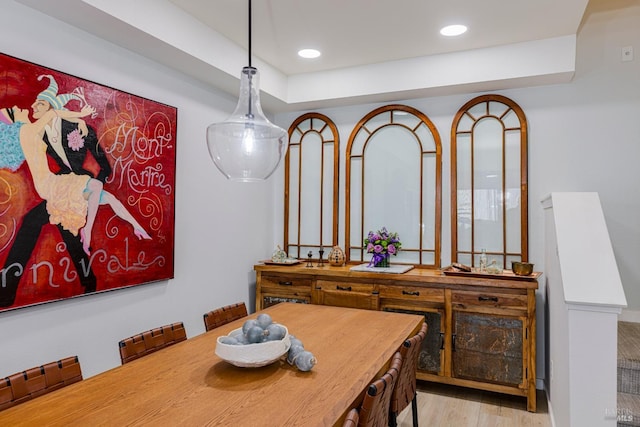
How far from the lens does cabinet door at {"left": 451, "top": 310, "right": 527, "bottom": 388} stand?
3078 millimetres

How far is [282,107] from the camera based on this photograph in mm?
4320

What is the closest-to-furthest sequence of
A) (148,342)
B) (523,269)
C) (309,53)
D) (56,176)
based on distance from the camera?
(148,342) → (56,176) → (523,269) → (309,53)

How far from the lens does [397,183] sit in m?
4.04

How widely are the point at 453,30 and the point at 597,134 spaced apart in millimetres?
1495

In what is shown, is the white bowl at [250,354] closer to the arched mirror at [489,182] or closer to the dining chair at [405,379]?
the dining chair at [405,379]

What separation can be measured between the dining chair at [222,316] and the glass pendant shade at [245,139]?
2.95ft

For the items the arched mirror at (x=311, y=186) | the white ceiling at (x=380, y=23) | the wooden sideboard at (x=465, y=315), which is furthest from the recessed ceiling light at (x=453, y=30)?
the wooden sideboard at (x=465, y=315)

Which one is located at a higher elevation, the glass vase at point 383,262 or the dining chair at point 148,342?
the glass vase at point 383,262

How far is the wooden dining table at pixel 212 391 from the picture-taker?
1.30 m

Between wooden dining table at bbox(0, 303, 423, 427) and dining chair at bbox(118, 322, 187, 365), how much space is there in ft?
0.31

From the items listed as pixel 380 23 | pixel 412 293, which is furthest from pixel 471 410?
pixel 380 23

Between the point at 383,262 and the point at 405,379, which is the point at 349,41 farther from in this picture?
the point at 405,379

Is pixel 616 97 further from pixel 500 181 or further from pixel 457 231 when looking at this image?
pixel 457 231

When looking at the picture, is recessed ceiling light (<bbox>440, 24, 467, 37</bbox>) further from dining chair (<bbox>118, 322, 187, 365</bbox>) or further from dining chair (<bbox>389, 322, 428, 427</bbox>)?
dining chair (<bbox>118, 322, 187, 365</bbox>)
